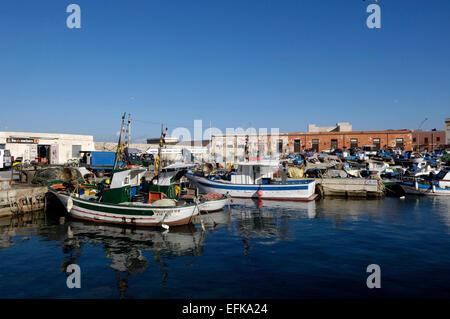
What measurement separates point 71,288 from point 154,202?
29.7 feet

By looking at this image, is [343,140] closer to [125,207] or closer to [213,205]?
[213,205]

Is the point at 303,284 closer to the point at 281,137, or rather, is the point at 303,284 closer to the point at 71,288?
the point at 71,288

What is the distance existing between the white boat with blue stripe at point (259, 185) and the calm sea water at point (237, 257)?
6916mm

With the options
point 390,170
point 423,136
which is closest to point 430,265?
point 390,170

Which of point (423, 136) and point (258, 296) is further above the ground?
point (423, 136)

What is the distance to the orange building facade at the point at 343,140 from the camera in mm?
72625

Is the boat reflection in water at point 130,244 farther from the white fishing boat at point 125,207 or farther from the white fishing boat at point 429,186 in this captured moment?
the white fishing boat at point 429,186

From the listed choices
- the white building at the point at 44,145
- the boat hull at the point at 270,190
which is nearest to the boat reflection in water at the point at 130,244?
the boat hull at the point at 270,190

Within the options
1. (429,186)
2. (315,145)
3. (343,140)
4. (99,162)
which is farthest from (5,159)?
(343,140)

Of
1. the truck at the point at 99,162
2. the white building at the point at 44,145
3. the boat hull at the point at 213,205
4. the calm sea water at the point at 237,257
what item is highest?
the white building at the point at 44,145

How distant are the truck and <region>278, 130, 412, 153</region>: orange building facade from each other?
44403mm

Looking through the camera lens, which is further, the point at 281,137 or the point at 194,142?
the point at 194,142

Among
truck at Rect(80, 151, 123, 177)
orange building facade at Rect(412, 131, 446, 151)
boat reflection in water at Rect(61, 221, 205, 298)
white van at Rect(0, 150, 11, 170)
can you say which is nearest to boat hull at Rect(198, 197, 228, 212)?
boat reflection in water at Rect(61, 221, 205, 298)

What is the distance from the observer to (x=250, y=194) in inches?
1220
